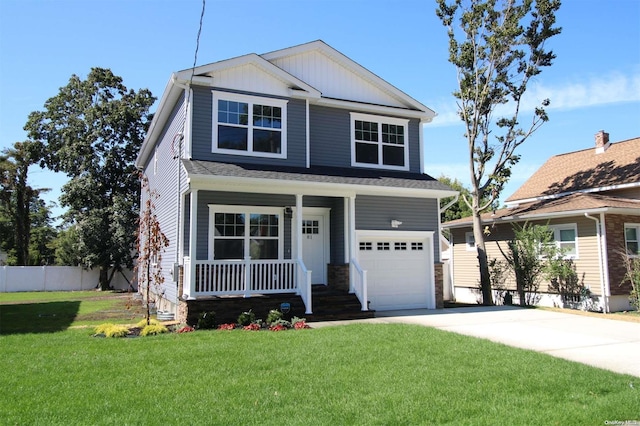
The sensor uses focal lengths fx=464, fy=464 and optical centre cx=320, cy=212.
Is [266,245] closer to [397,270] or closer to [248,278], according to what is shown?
[248,278]

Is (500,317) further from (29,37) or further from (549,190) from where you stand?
(29,37)

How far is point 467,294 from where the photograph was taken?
19.3 m

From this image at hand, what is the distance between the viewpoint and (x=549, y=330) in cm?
992

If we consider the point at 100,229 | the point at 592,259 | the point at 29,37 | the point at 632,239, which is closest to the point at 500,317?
the point at 592,259

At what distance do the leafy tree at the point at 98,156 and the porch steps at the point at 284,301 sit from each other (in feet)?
51.6

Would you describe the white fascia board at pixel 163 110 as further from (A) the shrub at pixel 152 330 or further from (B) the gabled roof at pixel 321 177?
(A) the shrub at pixel 152 330

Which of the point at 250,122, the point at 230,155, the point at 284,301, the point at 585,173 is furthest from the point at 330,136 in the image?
the point at 585,173

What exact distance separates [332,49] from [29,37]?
26.6 ft

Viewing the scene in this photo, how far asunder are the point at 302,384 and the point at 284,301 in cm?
562

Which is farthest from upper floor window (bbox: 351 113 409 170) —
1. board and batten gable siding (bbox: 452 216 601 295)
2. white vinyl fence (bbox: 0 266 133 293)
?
white vinyl fence (bbox: 0 266 133 293)

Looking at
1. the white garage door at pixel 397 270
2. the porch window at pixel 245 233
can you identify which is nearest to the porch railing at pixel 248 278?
the porch window at pixel 245 233

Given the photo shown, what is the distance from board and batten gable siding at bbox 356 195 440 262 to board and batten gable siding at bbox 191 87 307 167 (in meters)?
2.20

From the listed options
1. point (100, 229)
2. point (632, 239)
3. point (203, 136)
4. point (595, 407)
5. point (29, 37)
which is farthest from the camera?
point (100, 229)

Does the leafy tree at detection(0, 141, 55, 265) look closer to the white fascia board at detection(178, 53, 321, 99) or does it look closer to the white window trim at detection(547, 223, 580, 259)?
the white fascia board at detection(178, 53, 321, 99)
